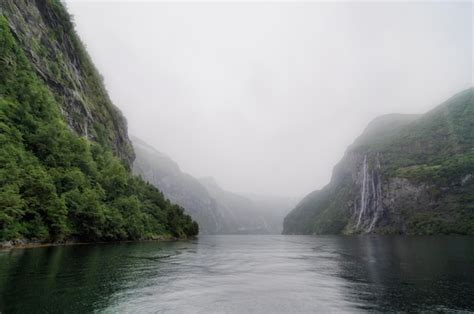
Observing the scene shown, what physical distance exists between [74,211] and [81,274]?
38368mm

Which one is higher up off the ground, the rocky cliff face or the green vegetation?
the rocky cliff face

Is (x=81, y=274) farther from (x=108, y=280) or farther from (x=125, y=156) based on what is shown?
(x=125, y=156)

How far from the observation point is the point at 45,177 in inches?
1895

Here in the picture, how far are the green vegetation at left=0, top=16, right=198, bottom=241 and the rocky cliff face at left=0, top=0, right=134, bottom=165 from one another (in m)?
10.3

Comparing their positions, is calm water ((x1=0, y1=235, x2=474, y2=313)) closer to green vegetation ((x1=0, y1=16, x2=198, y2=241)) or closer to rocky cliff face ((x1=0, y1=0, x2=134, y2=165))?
green vegetation ((x1=0, y1=16, x2=198, y2=241))

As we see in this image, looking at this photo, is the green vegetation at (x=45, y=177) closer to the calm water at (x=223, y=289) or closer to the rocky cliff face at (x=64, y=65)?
the rocky cliff face at (x=64, y=65)

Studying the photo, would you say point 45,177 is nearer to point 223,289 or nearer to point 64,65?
point 223,289

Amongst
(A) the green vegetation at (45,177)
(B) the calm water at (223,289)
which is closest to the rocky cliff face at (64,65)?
(A) the green vegetation at (45,177)

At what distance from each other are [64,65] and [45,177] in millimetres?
55845

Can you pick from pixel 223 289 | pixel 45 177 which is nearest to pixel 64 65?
pixel 45 177

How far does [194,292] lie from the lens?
1891 centimetres

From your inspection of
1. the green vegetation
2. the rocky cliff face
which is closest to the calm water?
the green vegetation

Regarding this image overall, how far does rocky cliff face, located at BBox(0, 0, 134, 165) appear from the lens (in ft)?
241

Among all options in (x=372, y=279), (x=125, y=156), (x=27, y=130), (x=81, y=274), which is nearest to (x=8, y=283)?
(x=81, y=274)
